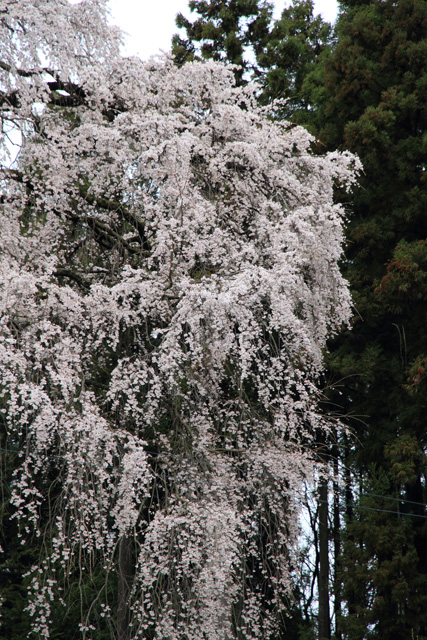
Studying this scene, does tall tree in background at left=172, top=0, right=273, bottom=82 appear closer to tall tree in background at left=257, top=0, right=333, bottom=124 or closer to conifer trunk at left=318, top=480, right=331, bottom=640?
tall tree in background at left=257, top=0, right=333, bottom=124

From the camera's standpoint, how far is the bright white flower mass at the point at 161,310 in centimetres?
627

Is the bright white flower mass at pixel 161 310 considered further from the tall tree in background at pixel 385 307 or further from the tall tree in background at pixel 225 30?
the tall tree in background at pixel 225 30

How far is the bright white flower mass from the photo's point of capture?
6273mm

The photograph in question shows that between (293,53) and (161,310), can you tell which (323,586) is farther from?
(293,53)

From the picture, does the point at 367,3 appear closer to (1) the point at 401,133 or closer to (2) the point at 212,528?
(1) the point at 401,133

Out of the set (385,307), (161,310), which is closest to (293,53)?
(385,307)

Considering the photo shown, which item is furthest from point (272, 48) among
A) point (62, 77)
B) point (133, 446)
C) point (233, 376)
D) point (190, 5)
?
point (133, 446)

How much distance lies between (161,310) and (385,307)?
14.4 feet

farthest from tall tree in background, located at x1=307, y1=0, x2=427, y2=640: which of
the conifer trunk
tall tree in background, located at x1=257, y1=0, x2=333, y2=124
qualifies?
tall tree in background, located at x1=257, y1=0, x2=333, y2=124

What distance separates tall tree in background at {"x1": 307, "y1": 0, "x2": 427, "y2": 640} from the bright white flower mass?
227cm

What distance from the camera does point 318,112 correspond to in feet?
40.9

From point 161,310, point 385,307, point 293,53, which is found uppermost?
point 293,53

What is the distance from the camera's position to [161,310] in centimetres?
706

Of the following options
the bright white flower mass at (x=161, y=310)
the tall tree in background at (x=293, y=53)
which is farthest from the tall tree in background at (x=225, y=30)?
the bright white flower mass at (x=161, y=310)
